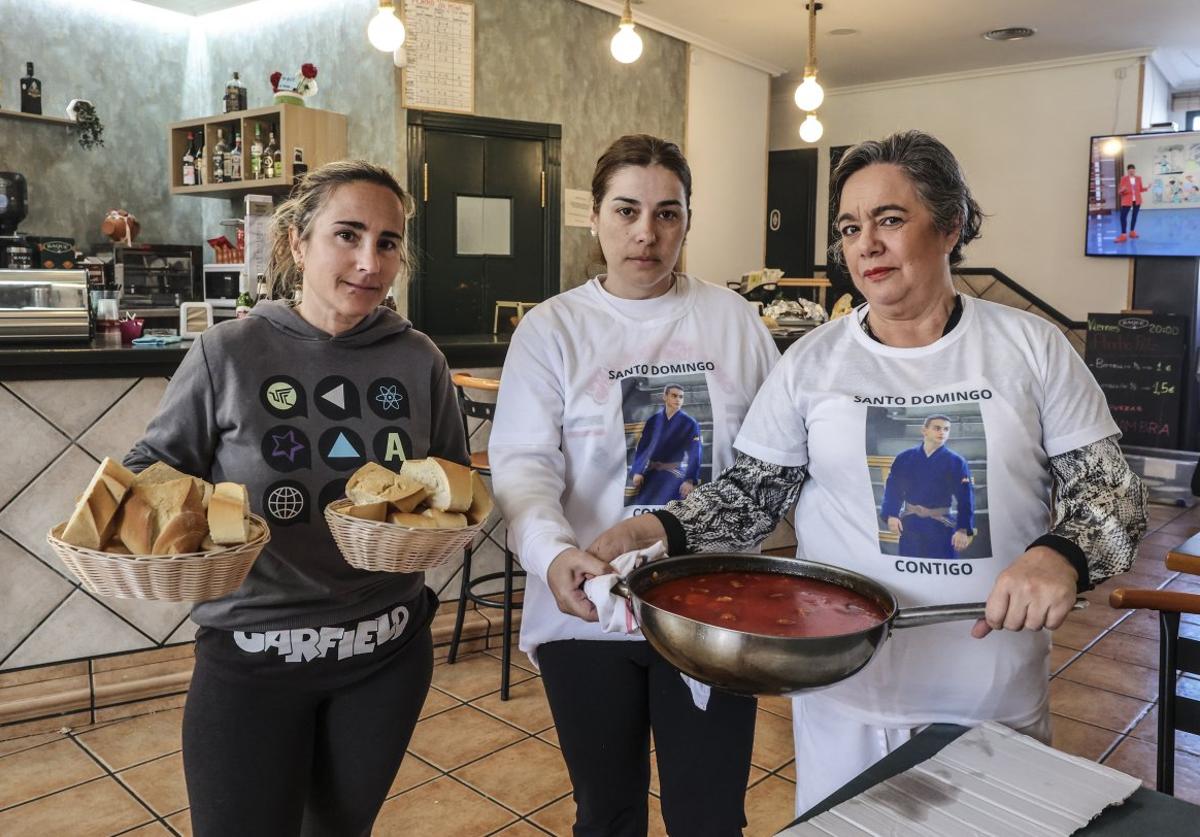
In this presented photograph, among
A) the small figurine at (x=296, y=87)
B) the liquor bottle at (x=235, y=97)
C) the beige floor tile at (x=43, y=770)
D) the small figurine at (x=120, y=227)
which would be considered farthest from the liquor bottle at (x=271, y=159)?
the beige floor tile at (x=43, y=770)

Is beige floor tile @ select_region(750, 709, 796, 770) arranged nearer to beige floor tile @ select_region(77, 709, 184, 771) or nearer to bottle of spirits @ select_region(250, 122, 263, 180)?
beige floor tile @ select_region(77, 709, 184, 771)

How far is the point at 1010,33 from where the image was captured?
7793mm

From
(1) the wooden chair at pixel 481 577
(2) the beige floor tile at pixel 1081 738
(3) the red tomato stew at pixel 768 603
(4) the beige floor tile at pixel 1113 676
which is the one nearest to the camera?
(3) the red tomato stew at pixel 768 603

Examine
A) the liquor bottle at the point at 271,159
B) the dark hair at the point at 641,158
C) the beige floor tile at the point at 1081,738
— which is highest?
the liquor bottle at the point at 271,159

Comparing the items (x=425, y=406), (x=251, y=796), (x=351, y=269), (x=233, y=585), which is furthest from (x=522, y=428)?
(x=251, y=796)

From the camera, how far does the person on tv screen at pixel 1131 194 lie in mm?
8359

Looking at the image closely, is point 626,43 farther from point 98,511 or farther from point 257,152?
point 98,511

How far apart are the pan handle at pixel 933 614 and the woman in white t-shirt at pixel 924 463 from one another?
0.72ft

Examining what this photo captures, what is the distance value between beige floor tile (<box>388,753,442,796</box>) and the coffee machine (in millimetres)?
3909

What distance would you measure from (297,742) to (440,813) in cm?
123

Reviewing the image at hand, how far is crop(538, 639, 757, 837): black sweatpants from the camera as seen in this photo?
63.3 inches

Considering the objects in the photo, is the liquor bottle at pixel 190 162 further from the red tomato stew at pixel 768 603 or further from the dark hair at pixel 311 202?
the red tomato stew at pixel 768 603

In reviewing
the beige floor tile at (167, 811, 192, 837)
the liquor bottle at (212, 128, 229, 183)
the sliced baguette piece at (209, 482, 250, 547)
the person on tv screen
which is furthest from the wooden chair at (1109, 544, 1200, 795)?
the person on tv screen

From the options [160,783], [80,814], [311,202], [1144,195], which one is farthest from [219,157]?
[1144,195]
